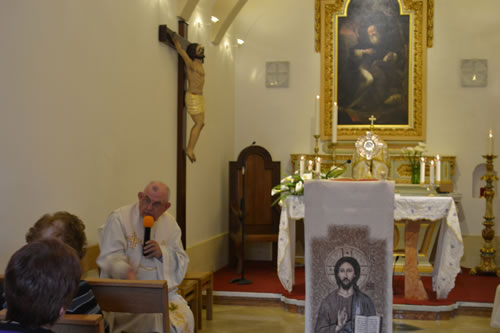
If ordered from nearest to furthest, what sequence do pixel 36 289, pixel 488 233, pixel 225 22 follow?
pixel 36 289 < pixel 488 233 < pixel 225 22

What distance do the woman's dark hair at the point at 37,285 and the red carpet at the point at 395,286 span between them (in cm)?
499

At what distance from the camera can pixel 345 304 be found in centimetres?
402

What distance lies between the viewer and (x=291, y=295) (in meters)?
6.82

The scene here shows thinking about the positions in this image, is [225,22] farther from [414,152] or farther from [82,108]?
[82,108]

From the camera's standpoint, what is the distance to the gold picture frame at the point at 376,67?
923 centimetres

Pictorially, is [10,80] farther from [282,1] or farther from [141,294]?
[282,1]

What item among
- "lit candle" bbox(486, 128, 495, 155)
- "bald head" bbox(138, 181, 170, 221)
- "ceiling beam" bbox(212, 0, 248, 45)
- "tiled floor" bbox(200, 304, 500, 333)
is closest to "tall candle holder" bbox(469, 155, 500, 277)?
"lit candle" bbox(486, 128, 495, 155)

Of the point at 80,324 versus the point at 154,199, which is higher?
the point at 154,199

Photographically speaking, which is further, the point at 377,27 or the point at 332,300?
the point at 377,27

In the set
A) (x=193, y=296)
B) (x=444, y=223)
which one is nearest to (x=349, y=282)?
(x=193, y=296)

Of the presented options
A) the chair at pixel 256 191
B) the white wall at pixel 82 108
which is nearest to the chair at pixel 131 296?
the white wall at pixel 82 108

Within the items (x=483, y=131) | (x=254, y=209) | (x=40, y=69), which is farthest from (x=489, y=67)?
(x=40, y=69)

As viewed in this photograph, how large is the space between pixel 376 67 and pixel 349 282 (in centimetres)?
585

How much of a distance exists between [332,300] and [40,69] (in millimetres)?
2476
